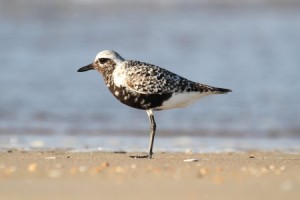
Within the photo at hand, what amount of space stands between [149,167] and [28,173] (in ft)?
3.86

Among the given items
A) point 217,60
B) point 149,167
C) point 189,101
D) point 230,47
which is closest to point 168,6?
point 230,47

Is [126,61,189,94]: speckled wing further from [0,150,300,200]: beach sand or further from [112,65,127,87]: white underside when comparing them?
[0,150,300,200]: beach sand

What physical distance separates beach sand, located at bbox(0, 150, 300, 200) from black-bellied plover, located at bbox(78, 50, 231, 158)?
0.65 metres

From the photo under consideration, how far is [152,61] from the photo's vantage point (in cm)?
1742

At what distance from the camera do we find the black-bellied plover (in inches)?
353

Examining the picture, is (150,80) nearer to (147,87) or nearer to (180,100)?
(147,87)

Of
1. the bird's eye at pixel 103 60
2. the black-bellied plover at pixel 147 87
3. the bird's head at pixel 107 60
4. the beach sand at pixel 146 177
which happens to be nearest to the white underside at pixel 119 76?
the black-bellied plover at pixel 147 87

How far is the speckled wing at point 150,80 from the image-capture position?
8.95 metres

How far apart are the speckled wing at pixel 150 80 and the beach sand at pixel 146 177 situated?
784 millimetres

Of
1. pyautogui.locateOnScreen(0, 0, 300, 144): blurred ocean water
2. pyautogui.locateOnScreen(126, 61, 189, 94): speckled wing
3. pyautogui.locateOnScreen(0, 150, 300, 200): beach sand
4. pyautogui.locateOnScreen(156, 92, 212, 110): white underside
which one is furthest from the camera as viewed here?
pyautogui.locateOnScreen(0, 0, 300, 144): blurred ocean water

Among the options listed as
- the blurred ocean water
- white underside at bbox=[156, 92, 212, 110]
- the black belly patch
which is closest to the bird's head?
A: the black belly patch

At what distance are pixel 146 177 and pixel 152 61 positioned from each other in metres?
10.5

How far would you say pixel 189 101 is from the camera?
9.30m

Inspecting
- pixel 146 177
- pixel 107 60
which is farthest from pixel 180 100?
pixel 146 177
